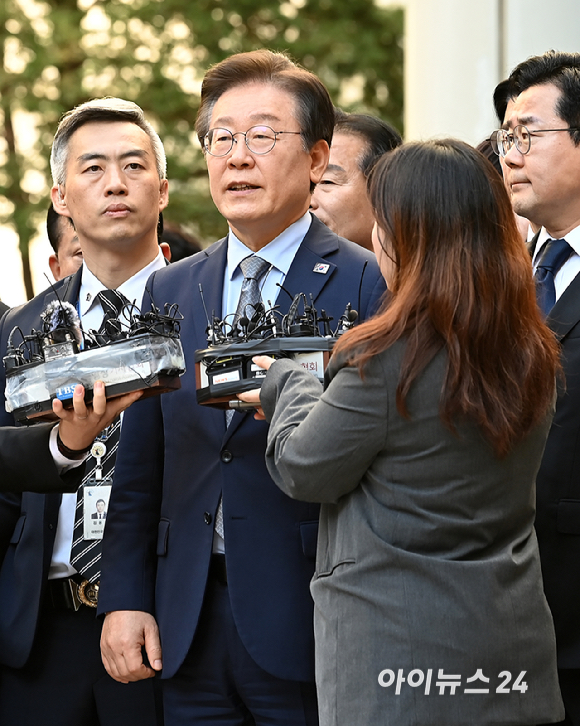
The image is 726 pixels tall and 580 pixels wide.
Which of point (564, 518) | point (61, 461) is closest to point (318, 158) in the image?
point (61, 461)

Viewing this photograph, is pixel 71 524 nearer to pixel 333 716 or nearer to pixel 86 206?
pixel 86 206

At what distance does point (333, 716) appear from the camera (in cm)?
242

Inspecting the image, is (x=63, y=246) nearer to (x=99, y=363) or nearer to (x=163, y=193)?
(x=163, y=193)

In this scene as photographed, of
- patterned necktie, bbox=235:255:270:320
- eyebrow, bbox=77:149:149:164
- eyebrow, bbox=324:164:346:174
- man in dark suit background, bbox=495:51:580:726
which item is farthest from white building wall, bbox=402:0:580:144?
patterned necktie, bbox=235:255:270:320

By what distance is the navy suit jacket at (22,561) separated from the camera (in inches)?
138

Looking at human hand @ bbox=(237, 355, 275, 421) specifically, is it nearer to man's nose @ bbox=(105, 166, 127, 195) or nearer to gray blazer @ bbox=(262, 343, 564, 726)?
gray blazer @ bbox=(262, 343, 564, 726)

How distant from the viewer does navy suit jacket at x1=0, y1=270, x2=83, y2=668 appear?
352cm

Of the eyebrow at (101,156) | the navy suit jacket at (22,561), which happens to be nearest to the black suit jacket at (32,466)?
the navy suit jacket at (22,561)

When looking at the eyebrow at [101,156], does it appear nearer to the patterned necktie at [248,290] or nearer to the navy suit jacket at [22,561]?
the navy suit jacket at [22,561]

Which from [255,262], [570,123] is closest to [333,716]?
[255,262]

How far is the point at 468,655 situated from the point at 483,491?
0.38 m

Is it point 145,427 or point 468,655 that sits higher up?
point 145,427

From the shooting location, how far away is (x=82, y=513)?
3.57 m

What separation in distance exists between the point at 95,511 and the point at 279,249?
3.67ft
